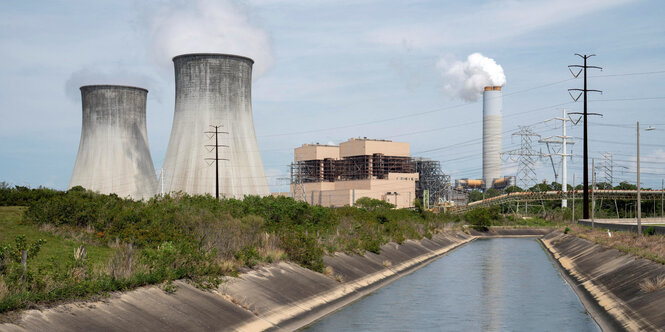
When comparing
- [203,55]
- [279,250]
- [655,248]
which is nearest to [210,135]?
[203,55]

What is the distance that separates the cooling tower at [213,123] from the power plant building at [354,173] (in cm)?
7845

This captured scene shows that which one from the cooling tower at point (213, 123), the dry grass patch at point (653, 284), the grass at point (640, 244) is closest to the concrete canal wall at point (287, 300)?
the dry grass patch at point (653, 284)

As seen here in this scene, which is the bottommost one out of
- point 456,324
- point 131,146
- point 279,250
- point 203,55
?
point 456,324

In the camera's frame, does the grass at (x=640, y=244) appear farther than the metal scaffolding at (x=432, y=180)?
No

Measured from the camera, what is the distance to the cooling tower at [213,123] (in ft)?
229

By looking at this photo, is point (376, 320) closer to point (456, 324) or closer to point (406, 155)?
point (456, 324)

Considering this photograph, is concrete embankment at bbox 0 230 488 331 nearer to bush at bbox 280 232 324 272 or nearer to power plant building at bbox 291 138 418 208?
bush at bbox 280 232 324 272

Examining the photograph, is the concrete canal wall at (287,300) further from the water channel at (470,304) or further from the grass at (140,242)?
the water channel at (470,304)

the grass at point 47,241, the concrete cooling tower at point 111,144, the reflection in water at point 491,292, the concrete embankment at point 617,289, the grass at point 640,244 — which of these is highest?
the concrete cooling tower at point 111,144

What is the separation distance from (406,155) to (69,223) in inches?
5734

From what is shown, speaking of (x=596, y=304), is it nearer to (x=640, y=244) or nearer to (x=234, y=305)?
(x=640, y=244)

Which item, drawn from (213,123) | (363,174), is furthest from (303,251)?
(363,174)

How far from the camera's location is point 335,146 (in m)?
175

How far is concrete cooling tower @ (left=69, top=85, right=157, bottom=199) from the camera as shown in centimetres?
7731
